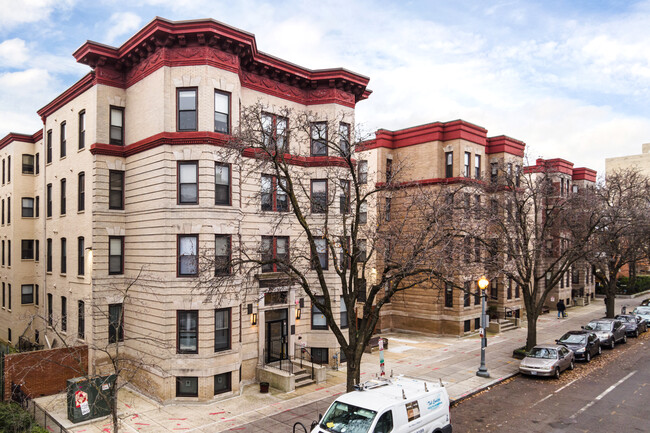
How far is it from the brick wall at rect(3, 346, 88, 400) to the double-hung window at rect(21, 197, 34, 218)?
1581 cm

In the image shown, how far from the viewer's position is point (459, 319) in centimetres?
3128

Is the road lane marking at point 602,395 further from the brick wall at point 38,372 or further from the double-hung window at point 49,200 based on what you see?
the double-hung window at point 49,200

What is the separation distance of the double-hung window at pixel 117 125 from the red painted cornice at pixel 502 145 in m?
27.1

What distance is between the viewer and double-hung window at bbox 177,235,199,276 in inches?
726

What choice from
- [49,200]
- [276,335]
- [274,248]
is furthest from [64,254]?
[276,335]

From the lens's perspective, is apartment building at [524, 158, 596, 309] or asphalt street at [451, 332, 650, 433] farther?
apartment building at [524, 158, 596, 309]

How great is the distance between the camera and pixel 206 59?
60.6 feet

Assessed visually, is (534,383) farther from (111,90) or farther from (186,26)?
(111,90)

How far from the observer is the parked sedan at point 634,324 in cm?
3159

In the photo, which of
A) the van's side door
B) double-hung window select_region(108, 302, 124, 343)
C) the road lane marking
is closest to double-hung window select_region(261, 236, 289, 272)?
double-hung window select_region(108, 302, 124, 343)

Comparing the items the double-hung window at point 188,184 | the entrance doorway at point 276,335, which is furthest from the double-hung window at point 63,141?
the entrance doorway at point 276,335

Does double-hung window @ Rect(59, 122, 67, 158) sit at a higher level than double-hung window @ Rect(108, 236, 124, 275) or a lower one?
higher

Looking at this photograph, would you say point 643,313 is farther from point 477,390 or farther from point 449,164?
point 477,390

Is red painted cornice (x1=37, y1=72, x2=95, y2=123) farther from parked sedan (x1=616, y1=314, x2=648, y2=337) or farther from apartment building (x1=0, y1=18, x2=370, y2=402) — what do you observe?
parked sedan (x1=616, y1=314, x2=648, y2=337)
